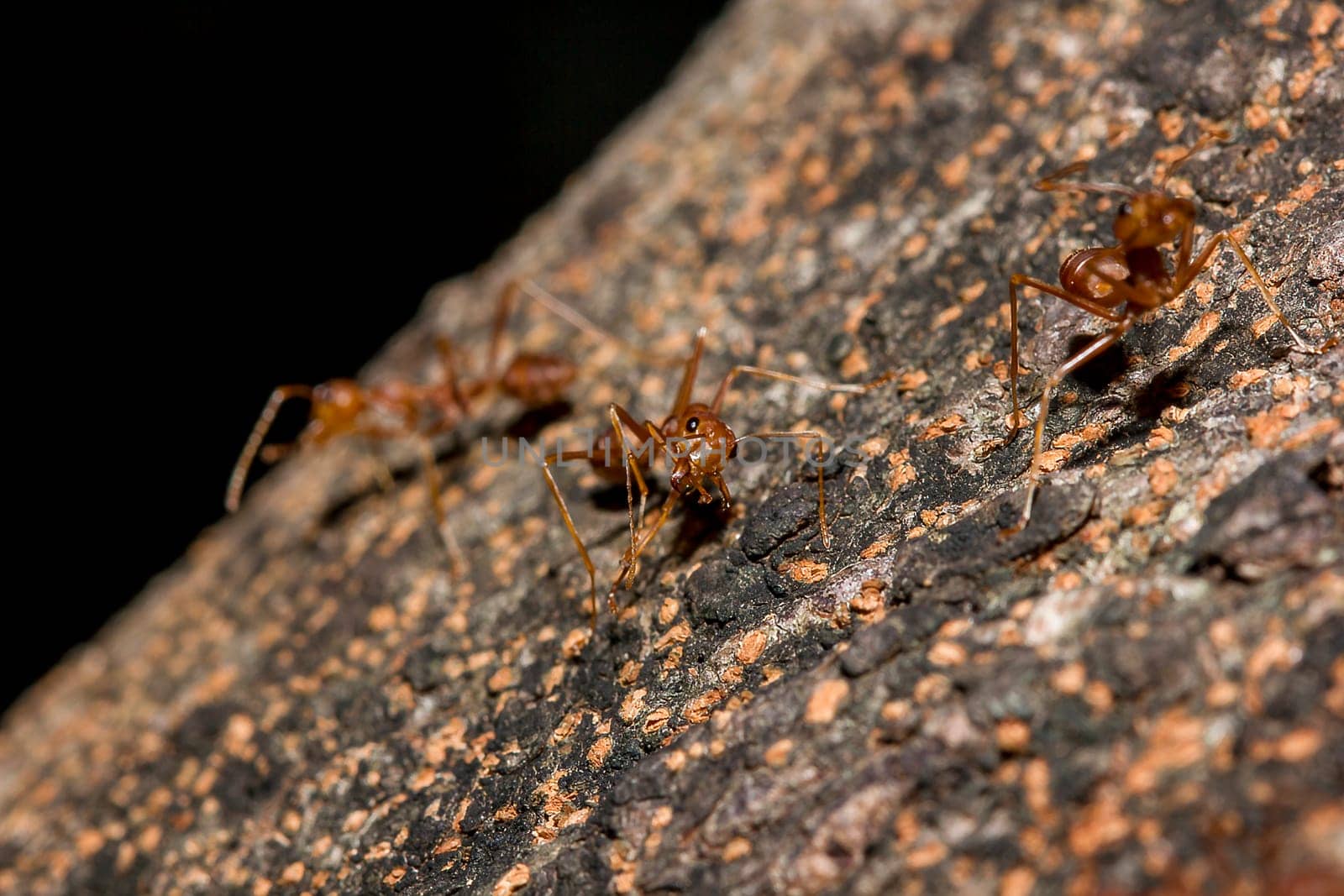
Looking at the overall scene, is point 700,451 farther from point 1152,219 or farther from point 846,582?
point 1152,219

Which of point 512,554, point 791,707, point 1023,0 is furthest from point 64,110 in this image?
point 791,707

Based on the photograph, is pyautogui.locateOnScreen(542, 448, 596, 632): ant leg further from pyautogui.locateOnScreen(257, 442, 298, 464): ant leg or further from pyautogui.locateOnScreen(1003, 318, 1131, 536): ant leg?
pyautogui.locateOnScreen(257, 442, 298, 464): ant leg

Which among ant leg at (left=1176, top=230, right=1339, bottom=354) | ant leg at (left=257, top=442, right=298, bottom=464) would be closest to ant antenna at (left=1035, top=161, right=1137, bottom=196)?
ant leg at (left=1176, top=230, right=1339, bottom=354)

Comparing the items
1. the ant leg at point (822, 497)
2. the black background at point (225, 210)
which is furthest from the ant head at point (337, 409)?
the ant leg at point (822, 497)

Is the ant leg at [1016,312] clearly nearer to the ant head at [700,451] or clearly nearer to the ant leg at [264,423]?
the ant head at [700,451]

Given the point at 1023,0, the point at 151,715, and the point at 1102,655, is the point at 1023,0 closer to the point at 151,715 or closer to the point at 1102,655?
the point at 1102,655

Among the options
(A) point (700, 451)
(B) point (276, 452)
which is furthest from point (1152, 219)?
(B) point (276, 452)
